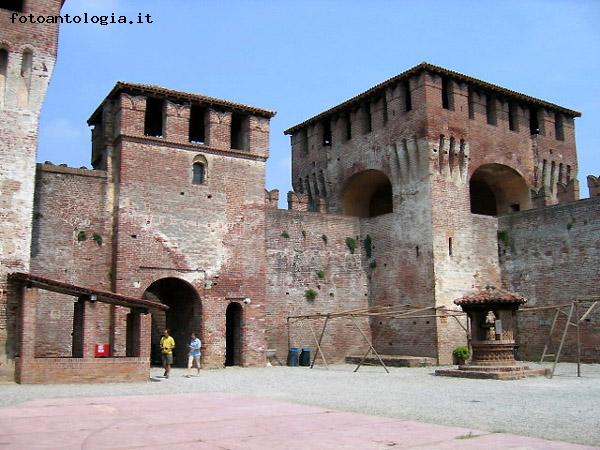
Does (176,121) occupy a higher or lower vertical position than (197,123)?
lower

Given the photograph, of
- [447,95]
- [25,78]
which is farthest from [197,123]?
[447,95]

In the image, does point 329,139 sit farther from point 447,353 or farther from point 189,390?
point 189,390

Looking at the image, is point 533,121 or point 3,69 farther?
Answer: point 533,121

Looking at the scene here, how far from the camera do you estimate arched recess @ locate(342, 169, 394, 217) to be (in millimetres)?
28562

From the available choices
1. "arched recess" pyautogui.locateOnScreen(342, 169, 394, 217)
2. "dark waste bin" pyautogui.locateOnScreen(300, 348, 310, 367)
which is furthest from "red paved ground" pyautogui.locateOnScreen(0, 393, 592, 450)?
"arched recess" pyautogui.locateOnScreen(342, 169, 394, 217)

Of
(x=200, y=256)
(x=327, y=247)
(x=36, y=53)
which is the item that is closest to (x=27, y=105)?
(x=36, y=53)

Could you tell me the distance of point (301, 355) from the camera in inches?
930

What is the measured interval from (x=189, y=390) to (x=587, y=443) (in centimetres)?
867

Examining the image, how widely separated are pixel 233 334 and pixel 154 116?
27.3 feet

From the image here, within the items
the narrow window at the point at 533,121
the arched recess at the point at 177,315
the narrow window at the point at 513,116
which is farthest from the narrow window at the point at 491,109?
the arched recess at the point at 177,315

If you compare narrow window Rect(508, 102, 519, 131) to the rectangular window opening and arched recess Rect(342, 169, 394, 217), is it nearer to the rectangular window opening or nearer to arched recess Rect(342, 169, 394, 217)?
arched recess Rect(342, 169, 394, 217)

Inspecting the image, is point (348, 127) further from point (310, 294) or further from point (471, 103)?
point (310, 294)

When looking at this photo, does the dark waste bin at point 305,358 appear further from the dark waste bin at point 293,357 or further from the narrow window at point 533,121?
the narrow window at point 533,121

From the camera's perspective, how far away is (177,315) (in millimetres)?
23266
